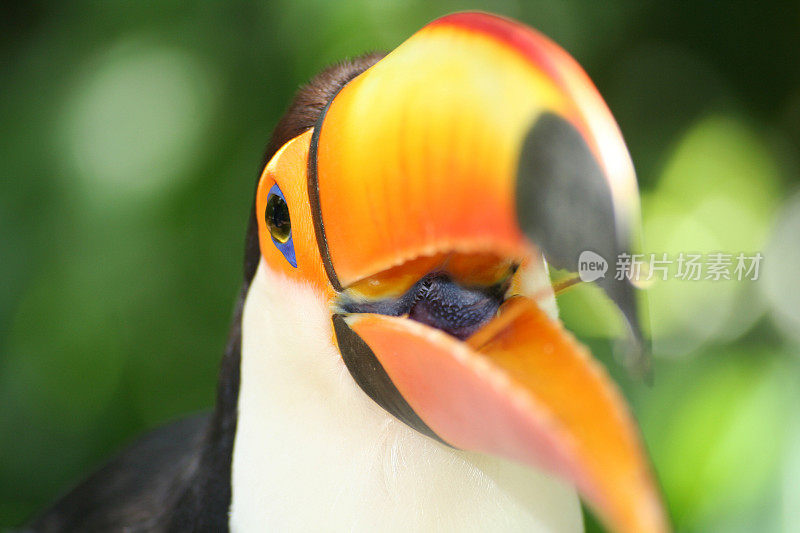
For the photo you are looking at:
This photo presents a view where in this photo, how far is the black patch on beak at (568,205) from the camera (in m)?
0.62

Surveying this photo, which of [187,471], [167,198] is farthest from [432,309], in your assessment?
[167,198]

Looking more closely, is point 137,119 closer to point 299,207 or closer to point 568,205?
point 299,207

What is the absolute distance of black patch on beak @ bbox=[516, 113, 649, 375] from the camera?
0.62 metres

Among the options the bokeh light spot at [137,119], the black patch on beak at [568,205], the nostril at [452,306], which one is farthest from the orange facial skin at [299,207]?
the bokeh light spot at [137,119]

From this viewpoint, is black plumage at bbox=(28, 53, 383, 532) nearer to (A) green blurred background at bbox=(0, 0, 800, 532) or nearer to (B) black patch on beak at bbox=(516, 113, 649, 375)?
(B) black patch on beak at bbox=(516, 113, 649, 375)

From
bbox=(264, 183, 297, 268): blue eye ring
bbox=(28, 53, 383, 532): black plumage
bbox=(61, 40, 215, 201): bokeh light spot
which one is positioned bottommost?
bbox=(28, 53, 383, 532): black plumage

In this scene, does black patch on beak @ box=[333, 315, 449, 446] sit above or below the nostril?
below

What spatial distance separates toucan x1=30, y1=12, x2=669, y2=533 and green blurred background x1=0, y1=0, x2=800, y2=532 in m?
1.51

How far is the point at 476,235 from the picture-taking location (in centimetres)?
68

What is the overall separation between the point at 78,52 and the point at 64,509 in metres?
1.51

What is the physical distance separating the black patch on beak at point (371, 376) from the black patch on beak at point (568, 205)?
26cm

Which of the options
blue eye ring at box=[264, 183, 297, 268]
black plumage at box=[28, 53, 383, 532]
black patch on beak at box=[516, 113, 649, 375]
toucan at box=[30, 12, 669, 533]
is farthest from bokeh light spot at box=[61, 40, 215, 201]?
black patch on beak at box=[516, 113, 649, 375]

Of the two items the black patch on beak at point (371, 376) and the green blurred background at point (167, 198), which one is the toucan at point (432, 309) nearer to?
the black patch on beak at point (371, 376)

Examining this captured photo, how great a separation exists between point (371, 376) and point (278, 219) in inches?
9.1
